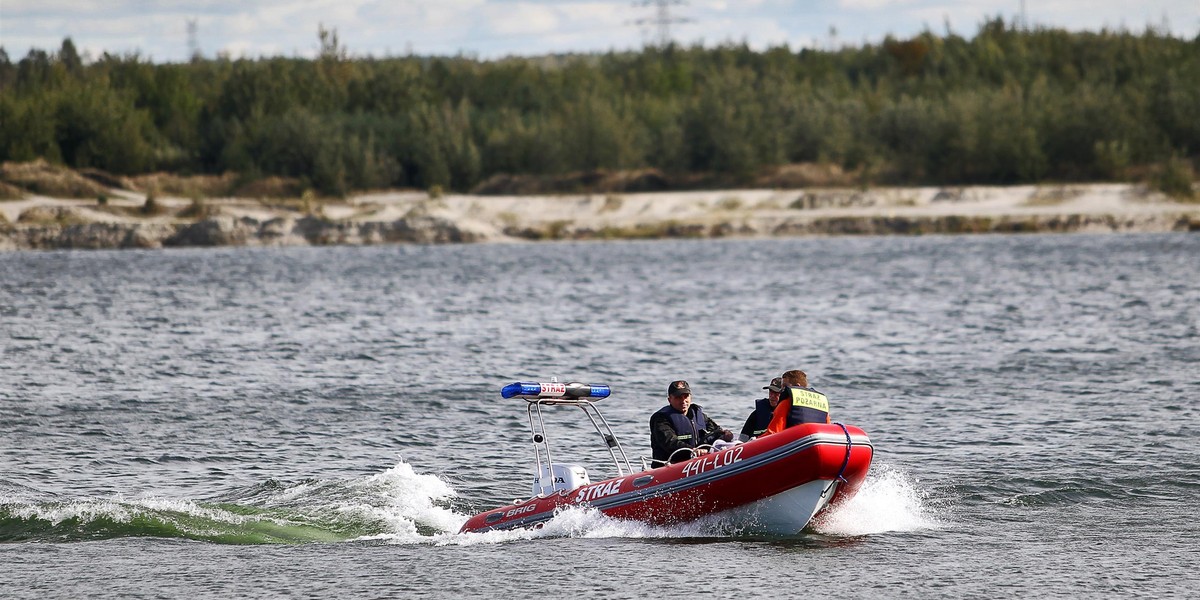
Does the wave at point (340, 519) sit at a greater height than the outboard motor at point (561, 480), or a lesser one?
lesser

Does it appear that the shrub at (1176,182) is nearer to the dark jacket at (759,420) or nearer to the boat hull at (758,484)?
the dark jacket at (759,420)

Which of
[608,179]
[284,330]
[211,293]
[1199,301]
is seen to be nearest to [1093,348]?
[1199,301]

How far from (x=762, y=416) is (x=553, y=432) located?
294 inches

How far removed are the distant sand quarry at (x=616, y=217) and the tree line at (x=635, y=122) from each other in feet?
13.5

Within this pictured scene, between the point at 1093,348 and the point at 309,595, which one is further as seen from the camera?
the point at 1093,348

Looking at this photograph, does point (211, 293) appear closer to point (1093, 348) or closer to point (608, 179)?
point (1093, 348)

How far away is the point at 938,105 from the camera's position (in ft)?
279

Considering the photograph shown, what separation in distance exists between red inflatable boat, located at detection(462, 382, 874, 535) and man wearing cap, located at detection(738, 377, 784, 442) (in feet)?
2.64

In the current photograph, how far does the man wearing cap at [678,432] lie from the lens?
1527cm

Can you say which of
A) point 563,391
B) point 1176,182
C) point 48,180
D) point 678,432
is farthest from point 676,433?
point 48,180

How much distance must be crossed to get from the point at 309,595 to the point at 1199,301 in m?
35.2

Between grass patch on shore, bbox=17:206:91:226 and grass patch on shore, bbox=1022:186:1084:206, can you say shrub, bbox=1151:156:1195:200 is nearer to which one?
grass patch on shore, bbox=1022:186:1084:206

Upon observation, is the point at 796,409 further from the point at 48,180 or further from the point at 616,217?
the point at 48,180

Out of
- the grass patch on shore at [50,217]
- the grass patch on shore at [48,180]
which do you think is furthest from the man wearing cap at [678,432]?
the grass patch on shore at [48,180]
